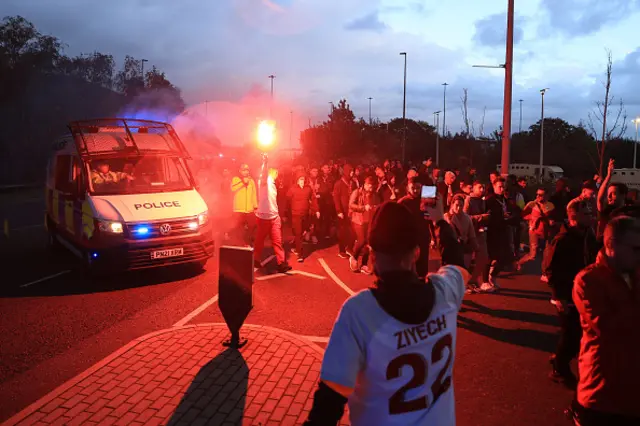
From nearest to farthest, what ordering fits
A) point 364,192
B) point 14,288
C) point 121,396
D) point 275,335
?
point 121,396, point 275,335, point 14,288, point 364,192

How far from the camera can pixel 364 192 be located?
10.2 metres

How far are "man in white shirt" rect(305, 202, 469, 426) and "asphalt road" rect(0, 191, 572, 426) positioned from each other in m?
2.63

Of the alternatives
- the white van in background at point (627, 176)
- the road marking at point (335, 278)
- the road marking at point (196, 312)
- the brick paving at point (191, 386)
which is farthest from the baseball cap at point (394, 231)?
the white van in background at point (627, 176)

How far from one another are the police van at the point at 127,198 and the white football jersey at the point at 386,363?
692cm

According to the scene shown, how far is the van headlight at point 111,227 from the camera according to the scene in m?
8.12

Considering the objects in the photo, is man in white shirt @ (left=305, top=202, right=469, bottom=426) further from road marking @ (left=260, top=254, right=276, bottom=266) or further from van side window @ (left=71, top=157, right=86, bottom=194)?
road marking @ (left=260, top=254, right=276, bottom=266)

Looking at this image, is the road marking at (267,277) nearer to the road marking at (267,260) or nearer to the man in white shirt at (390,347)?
the road marking at (267,260)

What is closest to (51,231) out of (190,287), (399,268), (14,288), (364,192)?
(14,288)

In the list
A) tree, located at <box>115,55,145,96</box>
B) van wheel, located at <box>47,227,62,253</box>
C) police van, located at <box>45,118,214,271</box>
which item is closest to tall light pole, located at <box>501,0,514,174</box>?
police van, located at <box>45,118,214,271</box>

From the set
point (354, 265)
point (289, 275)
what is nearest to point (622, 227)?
point (289, 275)

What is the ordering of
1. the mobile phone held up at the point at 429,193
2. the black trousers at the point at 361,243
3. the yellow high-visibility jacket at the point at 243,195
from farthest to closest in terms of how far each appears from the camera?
the yellow high-visibility jacket at the point at 243,195, the black trousers at the point at 361,243, the mobile phone held up at the point at 429,193

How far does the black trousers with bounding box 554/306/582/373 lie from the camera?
4.89 metres

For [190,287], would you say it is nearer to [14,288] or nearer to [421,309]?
[14,288]

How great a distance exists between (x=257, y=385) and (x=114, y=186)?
5593 millimetres
